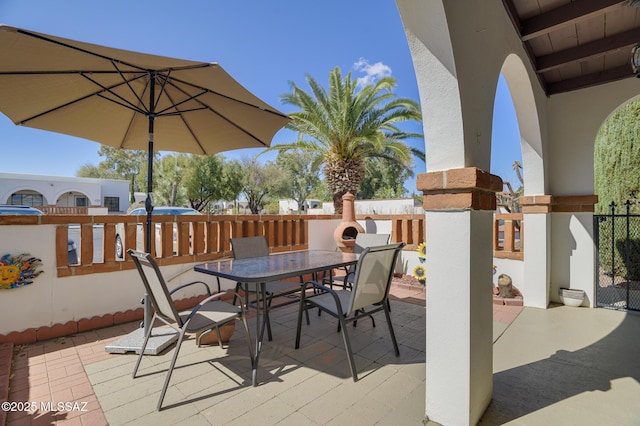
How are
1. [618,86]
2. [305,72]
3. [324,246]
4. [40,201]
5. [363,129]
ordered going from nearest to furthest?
1. [618,86]
2. [324,246]
3. [363,129]
4. [305,72]
5. [40,201]

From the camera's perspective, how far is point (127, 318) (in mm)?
3479

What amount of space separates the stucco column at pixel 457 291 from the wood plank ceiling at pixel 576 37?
68.5 inches

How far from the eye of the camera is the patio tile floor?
73.6 inches

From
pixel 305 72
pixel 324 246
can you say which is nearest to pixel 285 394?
pixel 324 246

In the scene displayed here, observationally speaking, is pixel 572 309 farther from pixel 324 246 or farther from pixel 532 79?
pixel 324 246

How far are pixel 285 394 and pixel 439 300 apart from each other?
1.26 meters

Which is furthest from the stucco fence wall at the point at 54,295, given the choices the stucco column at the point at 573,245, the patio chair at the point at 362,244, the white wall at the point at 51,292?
the stucco column at the point at 573,245

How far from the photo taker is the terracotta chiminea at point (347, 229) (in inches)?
221

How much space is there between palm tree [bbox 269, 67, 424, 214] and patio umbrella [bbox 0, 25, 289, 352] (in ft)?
15.0

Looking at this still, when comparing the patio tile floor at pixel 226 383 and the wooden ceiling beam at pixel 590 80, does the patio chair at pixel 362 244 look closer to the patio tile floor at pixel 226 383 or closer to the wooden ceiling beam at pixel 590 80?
the patio tile floor at pixel 226 383

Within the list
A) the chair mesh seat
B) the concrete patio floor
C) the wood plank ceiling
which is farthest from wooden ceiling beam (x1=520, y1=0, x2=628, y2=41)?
the chair mesh seat

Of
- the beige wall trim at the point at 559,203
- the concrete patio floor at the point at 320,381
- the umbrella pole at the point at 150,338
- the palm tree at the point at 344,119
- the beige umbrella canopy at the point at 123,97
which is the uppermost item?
the palm tree at the point at 344,119

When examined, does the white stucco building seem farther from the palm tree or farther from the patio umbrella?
the patio umbrella

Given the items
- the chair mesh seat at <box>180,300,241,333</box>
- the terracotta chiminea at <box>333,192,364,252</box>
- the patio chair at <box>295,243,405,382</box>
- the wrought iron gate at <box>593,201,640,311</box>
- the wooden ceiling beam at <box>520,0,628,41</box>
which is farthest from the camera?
the terracotta chiminea at <box>333,192,364,252</box>
